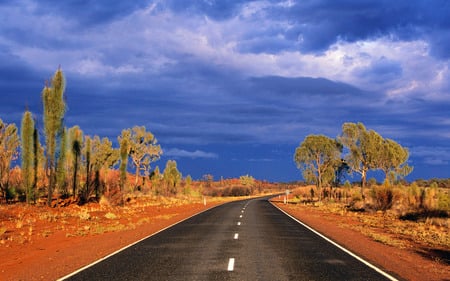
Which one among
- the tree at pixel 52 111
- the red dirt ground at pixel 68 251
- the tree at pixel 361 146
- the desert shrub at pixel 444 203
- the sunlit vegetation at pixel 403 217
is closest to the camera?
the red dirt ground at pixel 68 251

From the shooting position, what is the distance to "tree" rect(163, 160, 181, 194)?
81312 mm

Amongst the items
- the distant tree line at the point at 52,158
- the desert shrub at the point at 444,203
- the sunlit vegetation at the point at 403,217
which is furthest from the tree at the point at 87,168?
the desert shrub at the point at 444,203

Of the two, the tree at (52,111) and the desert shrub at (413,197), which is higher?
the tree at (52,111)

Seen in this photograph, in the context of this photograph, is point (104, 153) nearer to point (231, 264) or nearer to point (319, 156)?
point (319, 156)

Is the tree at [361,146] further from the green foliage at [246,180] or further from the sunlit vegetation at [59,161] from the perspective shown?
the green foliage at [246,180]

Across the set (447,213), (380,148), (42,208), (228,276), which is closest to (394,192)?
(447,213)

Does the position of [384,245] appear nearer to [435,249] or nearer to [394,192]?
[435,249]

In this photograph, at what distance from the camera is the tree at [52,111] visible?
33969mm

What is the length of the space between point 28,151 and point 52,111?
406 centimetres

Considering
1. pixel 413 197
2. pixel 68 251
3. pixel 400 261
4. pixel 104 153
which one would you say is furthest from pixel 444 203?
pixel 104 153

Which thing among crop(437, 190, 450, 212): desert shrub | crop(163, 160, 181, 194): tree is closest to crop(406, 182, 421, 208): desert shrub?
crop(437, 190, 450, 212): desert shrub

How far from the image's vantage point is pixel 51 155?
34.3 meters

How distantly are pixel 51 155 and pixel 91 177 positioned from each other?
16.6m

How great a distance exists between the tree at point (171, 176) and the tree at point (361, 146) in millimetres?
34615
